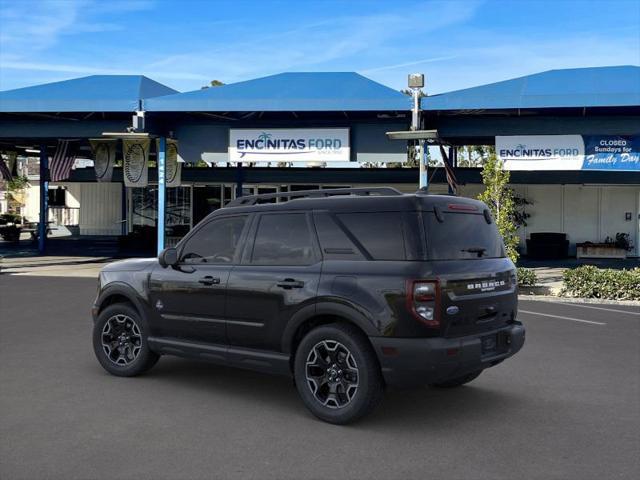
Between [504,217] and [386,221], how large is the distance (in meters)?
10.5

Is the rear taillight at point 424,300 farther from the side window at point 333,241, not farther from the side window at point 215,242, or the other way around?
the side window at point 215,242

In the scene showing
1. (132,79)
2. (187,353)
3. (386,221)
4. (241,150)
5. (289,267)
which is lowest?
(187,353)

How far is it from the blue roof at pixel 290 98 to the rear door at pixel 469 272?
1248cm

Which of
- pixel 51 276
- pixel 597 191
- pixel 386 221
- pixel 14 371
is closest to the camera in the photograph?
pixel 386 221

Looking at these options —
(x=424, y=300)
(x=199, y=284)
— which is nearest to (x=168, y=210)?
(x=199, y=284)

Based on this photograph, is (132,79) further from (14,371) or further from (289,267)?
(289,267)

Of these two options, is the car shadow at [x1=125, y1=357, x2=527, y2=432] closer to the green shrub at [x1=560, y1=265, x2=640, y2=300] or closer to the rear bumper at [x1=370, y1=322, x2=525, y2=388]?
the rear bumper at [x1=370, y1=322, x2=525, y2=388]

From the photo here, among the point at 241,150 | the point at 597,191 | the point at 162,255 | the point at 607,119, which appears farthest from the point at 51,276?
the point at 597,191

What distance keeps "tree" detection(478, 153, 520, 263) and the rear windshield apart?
953 cm

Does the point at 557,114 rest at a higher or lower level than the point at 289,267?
higher

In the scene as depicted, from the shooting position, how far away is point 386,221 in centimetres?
523

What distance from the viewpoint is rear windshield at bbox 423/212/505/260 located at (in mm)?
5130

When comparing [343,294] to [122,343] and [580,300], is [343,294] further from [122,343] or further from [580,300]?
A: [580,300]

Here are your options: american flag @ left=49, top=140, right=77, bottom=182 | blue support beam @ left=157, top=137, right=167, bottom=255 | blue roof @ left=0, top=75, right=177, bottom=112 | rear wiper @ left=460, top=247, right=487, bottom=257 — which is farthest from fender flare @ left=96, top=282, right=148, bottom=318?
american flag @ left=49, top=140, right=77, bottom=182
